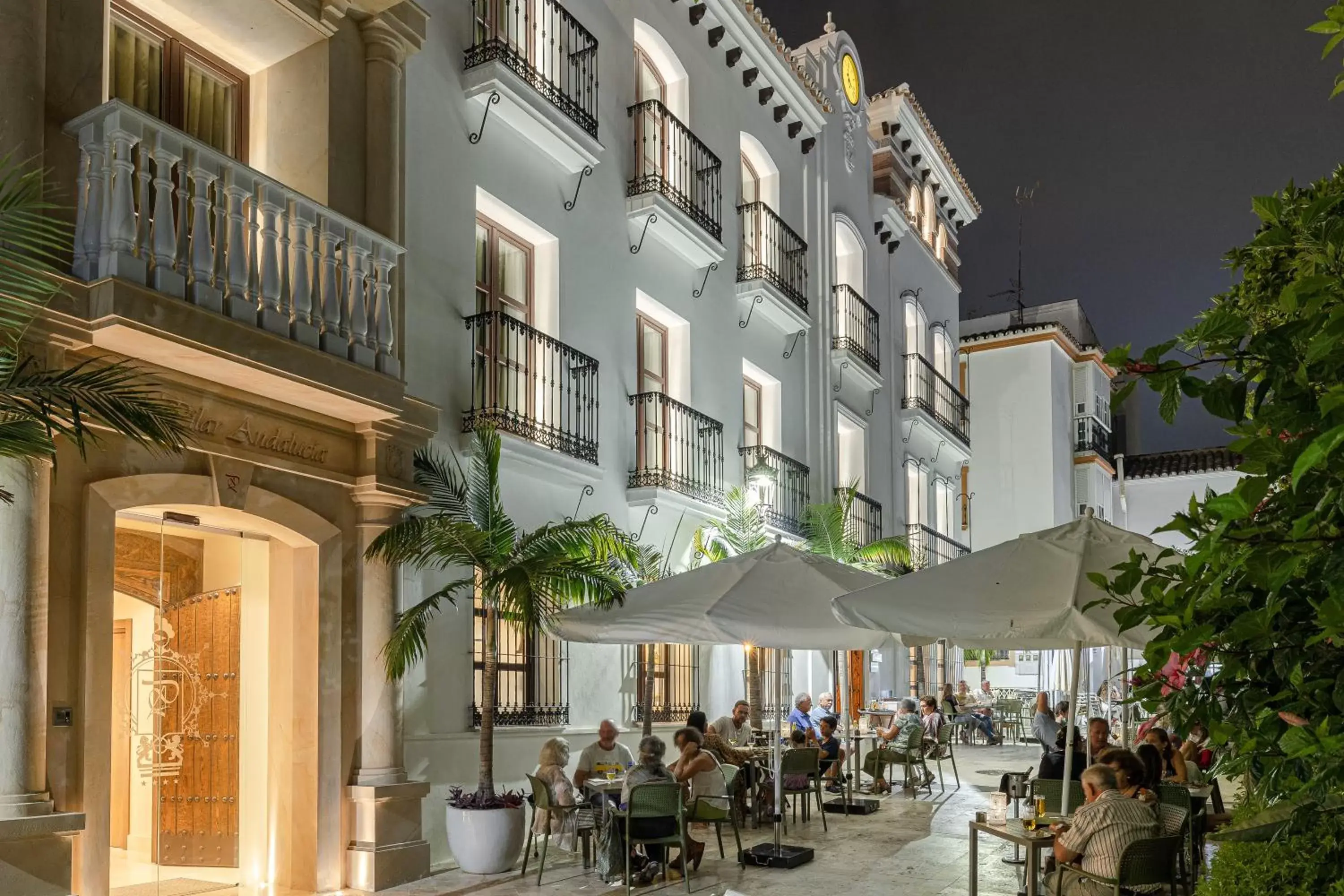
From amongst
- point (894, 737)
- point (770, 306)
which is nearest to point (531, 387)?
point (770, 306)

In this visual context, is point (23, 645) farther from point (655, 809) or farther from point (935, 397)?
point (935, 397)

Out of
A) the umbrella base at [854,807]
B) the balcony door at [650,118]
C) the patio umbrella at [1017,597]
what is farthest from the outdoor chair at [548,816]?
the balcony door at [650,118]

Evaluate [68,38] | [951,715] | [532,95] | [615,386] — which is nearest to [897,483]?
[951,715]

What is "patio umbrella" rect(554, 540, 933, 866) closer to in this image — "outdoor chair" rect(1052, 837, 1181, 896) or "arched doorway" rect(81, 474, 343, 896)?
"arched doorway" rect(81, 474, 343, 896)

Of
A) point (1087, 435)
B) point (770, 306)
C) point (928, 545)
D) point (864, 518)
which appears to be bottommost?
point (928, 545)

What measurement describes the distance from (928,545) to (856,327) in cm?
551

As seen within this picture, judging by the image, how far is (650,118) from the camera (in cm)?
1525

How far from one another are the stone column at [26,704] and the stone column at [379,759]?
109 inches

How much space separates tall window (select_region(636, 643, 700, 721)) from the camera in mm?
14719

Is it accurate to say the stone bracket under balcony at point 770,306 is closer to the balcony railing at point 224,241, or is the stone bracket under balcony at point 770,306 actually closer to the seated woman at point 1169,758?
the balcony railing at point 224,241

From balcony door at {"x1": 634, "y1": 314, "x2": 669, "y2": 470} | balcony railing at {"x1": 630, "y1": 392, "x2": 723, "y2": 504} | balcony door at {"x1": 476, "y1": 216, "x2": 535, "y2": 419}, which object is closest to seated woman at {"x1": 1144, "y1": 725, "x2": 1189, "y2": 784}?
balcony railing at {"x1": 630, "y1": 392, "x2": 723, "y2": 504}

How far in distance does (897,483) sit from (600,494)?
35.2 ft

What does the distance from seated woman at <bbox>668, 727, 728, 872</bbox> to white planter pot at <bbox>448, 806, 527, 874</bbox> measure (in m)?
1.42

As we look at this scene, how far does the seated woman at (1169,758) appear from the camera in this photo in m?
11.2
